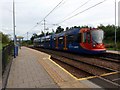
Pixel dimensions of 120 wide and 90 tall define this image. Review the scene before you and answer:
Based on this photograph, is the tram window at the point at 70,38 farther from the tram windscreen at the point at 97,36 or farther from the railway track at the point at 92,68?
the railway track at the point at 92,68

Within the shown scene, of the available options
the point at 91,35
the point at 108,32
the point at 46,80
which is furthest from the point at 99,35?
the point at 108,32

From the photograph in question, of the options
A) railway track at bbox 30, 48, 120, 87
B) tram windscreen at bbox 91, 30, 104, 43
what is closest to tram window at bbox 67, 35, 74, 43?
tram windscreen at bbox 91, 30, 104, 43

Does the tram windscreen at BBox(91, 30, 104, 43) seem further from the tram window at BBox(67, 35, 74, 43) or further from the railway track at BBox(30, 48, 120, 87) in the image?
the railway track at BBox(30, 48, 120, 87)

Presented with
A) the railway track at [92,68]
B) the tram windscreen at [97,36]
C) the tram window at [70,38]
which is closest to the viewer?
the railway track at [92,68]

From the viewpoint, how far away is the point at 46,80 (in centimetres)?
903

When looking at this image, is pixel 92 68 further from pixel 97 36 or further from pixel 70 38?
pixel 70 38

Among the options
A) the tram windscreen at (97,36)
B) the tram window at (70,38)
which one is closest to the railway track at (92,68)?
the tram windscreen at (97,36)

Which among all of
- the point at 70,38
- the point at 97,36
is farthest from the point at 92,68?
the point at 70,38

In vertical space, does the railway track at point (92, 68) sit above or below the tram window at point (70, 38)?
below

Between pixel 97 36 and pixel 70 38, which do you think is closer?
pixel 97 36

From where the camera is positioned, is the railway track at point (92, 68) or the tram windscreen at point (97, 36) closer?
→ the railway track at point (92, 68)

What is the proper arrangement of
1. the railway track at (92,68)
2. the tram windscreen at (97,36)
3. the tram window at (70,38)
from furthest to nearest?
the tram window at (70,38) → the tram windscreen at (97,36) → the railway track at (92,68)

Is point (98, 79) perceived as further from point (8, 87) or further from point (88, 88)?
point (8, 87)

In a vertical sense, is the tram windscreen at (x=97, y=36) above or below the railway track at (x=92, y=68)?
above
